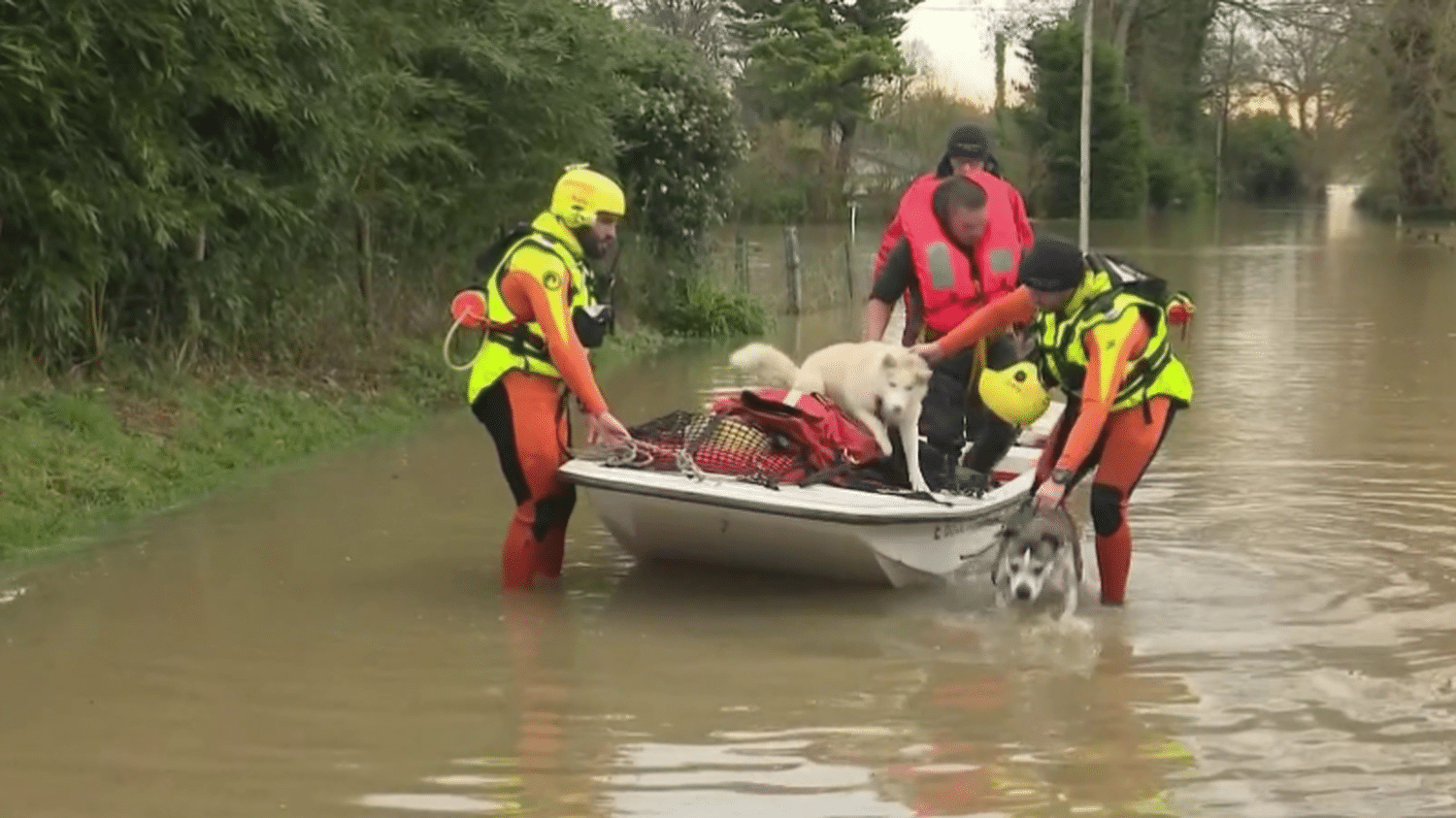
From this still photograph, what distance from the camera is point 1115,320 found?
730 centimetres

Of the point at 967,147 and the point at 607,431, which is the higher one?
the point at 967,147

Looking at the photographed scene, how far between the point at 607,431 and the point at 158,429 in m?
3.94

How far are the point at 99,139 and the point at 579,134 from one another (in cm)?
595

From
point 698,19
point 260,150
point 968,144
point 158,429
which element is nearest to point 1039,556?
point 968,144

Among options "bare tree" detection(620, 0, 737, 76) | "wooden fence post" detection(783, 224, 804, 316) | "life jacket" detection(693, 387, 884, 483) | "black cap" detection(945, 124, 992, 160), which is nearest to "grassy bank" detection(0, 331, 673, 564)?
"life jacket" detection(693, 387, 884, 483)

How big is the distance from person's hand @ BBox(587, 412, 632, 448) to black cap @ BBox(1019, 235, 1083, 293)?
1690mm

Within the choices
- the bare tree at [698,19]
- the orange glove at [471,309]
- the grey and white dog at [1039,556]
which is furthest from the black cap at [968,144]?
the bare tree at [698,19]

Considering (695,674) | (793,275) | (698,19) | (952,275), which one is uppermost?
(698,19)

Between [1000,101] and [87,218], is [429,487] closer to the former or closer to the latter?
[87,218]

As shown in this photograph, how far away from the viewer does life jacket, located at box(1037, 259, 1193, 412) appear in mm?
7383

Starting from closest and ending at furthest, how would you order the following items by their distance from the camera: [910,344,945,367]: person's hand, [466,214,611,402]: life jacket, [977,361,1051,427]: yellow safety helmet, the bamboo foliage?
[466,214,611,402]: life jacket
[977,361,1051,427]: yellow safety helmet
[910,344,945,367]: person's hand
the bamboo foliage

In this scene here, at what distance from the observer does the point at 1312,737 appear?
19.7ft

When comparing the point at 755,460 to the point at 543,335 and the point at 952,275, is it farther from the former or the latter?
the point at 952,275

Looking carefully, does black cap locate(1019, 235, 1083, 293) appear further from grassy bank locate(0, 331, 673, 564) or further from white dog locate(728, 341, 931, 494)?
grassy bank locate(0, 331, 673, 564)
